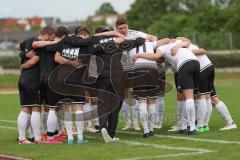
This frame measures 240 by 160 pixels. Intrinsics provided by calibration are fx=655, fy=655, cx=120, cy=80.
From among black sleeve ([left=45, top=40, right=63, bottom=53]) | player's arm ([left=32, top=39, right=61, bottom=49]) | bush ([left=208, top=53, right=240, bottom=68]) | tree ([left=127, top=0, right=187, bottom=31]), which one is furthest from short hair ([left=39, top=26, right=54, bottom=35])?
tree ([left=127, top=0, right=187, bottom=31])

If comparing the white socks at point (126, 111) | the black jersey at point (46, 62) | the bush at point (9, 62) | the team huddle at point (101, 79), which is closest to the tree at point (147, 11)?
the bush at point (9, 62)

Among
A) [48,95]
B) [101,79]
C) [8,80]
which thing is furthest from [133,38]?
[8,80]

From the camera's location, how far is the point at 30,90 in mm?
12156

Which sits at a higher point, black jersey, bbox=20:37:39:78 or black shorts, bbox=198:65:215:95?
black jersey, bbox=20:37:39:78

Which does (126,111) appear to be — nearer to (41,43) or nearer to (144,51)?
(144,51)

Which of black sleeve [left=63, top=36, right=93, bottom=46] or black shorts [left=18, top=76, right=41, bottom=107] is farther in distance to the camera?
black shorts [left=18, top=76, right=41, bottom=107]

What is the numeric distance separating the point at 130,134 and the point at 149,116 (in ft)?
2.67

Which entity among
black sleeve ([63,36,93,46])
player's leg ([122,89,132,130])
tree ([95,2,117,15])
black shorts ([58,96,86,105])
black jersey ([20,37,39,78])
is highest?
tree ([95,2,117,15])

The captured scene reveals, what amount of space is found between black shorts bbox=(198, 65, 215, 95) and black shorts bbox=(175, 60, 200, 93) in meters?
0.40

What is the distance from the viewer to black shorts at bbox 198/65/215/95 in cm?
1285

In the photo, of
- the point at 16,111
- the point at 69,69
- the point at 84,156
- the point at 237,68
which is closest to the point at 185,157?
the point at 84,156

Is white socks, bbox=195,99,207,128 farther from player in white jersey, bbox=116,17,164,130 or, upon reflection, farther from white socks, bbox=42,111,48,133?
white socks, bbox=42,111,48,133

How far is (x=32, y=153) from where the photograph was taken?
35.0ft

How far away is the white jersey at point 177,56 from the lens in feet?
40.8
